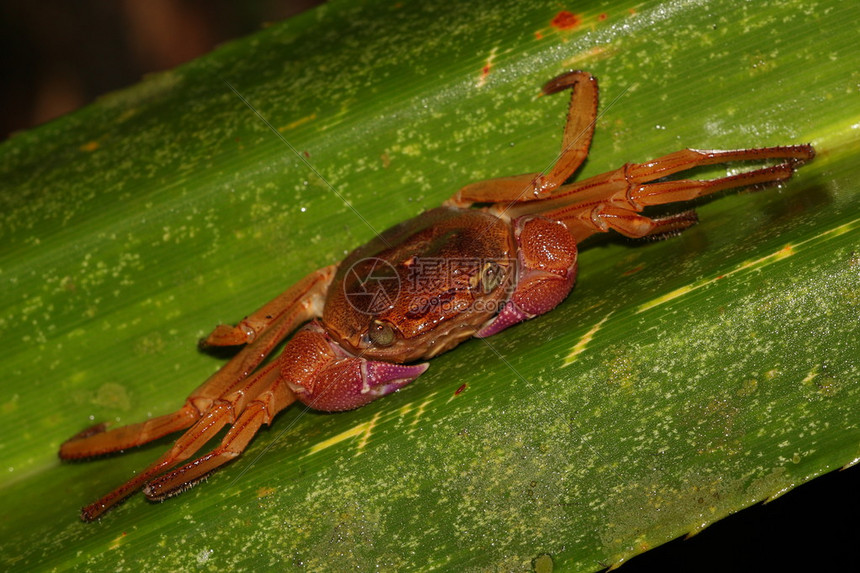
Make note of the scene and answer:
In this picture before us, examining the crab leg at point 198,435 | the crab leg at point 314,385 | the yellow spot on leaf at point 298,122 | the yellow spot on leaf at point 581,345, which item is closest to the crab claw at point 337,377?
the crab leg at point 314,385

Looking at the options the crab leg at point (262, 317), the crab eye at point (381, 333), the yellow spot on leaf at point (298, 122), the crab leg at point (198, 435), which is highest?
the yellow spot on leaf at point (298, 122)

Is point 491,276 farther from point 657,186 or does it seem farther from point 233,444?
point 233,444

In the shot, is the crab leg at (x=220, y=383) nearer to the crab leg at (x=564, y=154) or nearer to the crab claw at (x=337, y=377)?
the crab claw at (x=337, y=377)

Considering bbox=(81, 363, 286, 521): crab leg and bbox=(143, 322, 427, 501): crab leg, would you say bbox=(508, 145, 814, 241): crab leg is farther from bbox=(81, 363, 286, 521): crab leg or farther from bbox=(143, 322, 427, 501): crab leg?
bbox=(81, 363, 286, 521): crab leg

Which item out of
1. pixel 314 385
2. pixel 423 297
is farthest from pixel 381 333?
pixel 314 385

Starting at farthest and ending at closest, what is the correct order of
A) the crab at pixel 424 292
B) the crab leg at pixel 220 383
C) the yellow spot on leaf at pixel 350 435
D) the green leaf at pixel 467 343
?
the crab leg at pixel 220 383
the crab at pixel 424 292
the yellow spot on leaf at pixel 350 435
the green leaf at pixel 467 343

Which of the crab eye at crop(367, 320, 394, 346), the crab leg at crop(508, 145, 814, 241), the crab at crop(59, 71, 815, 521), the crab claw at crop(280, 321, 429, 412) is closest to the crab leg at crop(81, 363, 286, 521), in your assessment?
the crab at crop(59, 71, 815, 521)
